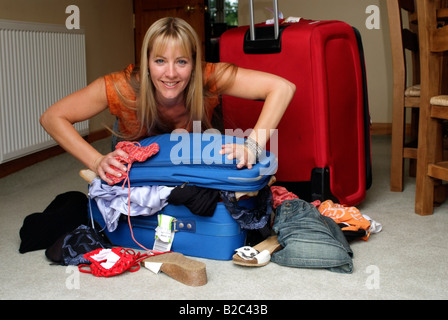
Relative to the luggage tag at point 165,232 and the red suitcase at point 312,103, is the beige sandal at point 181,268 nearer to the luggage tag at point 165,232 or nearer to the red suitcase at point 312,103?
the luggage tag at point 165,232

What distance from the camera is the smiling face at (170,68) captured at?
1545mm

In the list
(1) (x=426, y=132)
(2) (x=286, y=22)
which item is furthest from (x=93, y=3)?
(1) (x=426, y=132)

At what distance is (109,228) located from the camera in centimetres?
157

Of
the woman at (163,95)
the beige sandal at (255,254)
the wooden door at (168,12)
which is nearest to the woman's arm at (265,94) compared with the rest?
the woman at (163,95)

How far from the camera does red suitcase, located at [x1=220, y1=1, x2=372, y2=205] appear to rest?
1.78 meters

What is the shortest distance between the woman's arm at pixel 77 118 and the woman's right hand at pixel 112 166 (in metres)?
0.05

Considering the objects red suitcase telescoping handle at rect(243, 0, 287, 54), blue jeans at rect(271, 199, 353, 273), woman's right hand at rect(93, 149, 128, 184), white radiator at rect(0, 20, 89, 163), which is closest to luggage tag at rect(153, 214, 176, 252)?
woman's right hand at rect(93, 149, 128, 184)

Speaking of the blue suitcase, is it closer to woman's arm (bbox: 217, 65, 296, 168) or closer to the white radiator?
woman's arm (bbox: 217, 65, 296, 168)

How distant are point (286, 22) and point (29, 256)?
1178 millimetres

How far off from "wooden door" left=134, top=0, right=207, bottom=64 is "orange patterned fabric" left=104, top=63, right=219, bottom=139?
2.61m

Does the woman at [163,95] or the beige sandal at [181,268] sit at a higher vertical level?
the woman at [163,95]

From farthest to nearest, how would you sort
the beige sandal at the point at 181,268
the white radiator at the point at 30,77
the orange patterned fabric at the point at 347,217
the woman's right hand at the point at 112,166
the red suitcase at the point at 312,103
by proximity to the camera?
1. the white radiator at the point at 30,77
2. the red suitcase at the point at 312,103
3. the orange patterned fabric at the point at 347,217
4. the woman's right hand at the point at 112,166
5. the beige sandal at the point at 181,268
